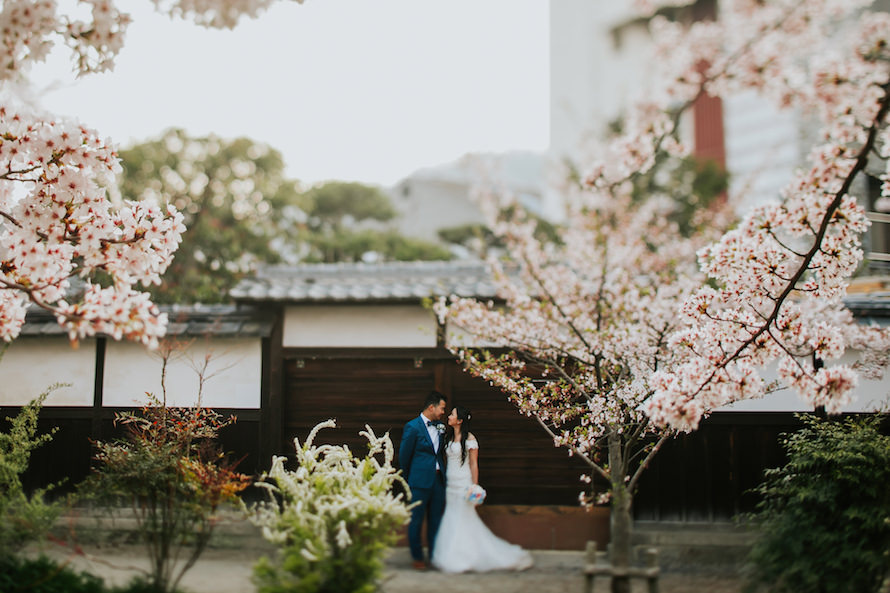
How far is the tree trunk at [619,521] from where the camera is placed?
4898 mm

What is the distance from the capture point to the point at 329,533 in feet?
16.3

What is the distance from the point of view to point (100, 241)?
532cm

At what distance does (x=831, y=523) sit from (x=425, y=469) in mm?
3690

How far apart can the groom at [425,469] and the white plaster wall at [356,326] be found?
4.36 ft

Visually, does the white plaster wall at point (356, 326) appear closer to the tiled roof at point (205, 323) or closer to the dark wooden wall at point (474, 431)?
the dark wooden wall at point (474, 431)

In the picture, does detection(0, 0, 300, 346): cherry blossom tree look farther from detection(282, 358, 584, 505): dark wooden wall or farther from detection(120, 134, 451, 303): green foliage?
detection(120, 134, 451, 303): green foliage

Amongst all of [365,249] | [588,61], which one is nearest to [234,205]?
[365,249]

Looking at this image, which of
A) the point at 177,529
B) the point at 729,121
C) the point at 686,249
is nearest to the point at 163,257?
the point at 177,529

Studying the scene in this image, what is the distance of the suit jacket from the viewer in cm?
689

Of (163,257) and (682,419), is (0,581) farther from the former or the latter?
(682,419)

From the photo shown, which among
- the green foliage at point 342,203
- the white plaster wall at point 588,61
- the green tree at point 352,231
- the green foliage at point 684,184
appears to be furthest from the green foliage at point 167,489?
the white plaster wall at point 588,61

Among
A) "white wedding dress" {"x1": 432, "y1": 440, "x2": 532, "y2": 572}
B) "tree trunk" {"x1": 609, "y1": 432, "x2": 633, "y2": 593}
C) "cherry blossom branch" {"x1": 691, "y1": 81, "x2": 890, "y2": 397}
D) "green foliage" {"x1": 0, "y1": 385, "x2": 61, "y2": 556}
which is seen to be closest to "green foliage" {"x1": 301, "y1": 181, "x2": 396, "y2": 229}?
"white wedding dress" {"x1": 432, "y1": 440, "x2": 532, "y2": 572}

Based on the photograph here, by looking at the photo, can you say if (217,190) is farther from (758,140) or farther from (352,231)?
(758,140)

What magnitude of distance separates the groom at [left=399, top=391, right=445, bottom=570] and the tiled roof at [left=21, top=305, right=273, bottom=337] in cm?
233
